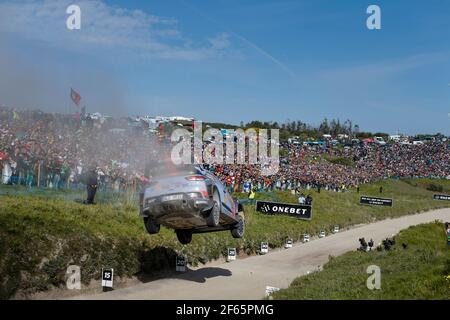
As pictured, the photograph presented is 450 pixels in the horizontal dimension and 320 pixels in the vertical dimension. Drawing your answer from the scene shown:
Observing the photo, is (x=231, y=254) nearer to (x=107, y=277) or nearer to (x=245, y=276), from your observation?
(x=245, y=276)

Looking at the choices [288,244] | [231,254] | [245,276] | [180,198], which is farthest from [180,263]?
[288,244]

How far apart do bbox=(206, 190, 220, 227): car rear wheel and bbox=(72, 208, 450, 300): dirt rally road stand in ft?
18.4

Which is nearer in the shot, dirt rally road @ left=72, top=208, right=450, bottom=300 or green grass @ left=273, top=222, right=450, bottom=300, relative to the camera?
green grass @ left=273, top=222, right=450, bottom=300

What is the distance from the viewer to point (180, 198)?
15.7 m

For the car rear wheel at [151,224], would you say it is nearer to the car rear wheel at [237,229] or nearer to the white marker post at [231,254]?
the car rear wheel at [237,229]

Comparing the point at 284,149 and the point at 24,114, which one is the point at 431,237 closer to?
the point at 24,114

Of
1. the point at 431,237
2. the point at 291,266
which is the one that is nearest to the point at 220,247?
the point at 291,266

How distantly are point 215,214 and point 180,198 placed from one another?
1446 mm

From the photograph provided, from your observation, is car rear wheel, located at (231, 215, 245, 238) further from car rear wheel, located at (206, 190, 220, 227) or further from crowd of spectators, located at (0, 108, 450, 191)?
crowd of spectators, located at (0, 108, 450, 191)

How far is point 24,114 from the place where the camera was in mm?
24406

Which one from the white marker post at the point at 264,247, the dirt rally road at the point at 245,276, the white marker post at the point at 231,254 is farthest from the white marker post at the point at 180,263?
the white marker post at the point at 264,247

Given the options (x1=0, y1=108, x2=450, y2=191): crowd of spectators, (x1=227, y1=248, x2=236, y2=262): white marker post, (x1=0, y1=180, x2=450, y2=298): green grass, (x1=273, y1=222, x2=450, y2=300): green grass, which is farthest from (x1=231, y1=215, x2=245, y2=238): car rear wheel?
(x1=227, y1=248, x2=236, y2=262): white marker post

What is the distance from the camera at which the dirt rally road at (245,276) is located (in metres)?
21.4

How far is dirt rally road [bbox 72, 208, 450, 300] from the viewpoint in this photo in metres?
21.4
